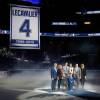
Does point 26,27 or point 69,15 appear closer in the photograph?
point 26,27

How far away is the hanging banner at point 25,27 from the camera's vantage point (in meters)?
15.0

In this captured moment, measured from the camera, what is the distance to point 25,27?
15398 mm

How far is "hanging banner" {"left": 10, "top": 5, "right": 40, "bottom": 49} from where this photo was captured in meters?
15.0

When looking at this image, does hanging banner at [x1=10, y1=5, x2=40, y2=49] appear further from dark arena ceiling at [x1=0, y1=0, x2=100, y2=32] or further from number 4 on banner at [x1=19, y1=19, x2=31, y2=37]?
dark arena ceiling at [x1=0, y1=0, x2=100, y2=32]

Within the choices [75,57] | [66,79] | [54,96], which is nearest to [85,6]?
[75,57]

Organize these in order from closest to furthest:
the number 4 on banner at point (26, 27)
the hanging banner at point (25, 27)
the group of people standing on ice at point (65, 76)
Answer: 1. the hanging banner at point (25, 27)
2. the number 4 on banner at point (26, 27)
3. the group of people standing on ice at point (65, 76)

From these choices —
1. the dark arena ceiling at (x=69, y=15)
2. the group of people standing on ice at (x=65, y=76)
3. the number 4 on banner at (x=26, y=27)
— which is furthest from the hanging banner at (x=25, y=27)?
the dark arena ceiling at (x=69, y=15)

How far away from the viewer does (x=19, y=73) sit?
2928 cm

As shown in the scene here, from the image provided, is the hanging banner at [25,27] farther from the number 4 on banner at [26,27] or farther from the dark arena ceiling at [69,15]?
the dark arena ceiling at [69,15]

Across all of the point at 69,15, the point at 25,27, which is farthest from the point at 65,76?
the point at 69,15

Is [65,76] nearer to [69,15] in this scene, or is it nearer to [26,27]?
[26,27]

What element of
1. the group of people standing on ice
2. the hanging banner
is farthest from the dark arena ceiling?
the hanging banner

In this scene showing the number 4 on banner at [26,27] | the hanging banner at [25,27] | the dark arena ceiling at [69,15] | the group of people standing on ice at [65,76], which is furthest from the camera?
the dark arena ceiling at [69,15]

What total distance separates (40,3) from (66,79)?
41.4ft
